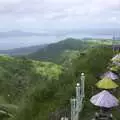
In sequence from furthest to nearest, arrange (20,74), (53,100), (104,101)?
(20,74)
(53,100)
(104,101)

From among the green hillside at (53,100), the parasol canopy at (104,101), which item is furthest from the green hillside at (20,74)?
the parasol canopy at (104,101)

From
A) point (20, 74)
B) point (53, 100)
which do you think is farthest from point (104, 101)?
point (20, 74)

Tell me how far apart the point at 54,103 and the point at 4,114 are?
580 inches

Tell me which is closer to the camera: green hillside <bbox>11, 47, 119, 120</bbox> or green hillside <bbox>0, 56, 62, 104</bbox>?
green hillside <bbox>11, 47, 119, 120</bbox>

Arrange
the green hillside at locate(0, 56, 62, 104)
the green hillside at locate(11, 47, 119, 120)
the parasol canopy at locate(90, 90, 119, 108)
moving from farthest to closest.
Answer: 1. the green hillside at locate(0, 56, 62, 104)
2. the green hillside at locate(11, 47, 119, 120)
3. the parasol canopy at locate(90, 90, 119, 108)

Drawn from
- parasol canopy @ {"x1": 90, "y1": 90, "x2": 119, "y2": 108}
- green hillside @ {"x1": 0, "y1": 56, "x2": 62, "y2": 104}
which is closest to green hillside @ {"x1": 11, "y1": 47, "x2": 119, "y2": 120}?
parasol canopy @ {"x1": 90, "y1": 90, "x2": 119, "y2": 108}

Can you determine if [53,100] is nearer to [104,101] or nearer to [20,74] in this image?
[104,101]

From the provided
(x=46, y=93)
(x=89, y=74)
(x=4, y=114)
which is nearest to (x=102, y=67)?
(x=89, y=74)

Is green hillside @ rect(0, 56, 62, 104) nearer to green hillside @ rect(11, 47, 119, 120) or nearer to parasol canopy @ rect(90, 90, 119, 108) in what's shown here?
green hillside @ rect(11, 47, 119, 120)

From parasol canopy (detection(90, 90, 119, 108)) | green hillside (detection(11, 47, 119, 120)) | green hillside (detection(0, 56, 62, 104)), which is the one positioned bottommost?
green hillside (detection(0, 56, 62, 104))

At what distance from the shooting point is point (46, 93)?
26.5 meters

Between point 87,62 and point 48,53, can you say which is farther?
point 48,53

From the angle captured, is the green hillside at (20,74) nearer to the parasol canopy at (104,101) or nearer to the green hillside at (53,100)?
the green hillside at (53,100)

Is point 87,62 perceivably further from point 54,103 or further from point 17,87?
point 17,87
